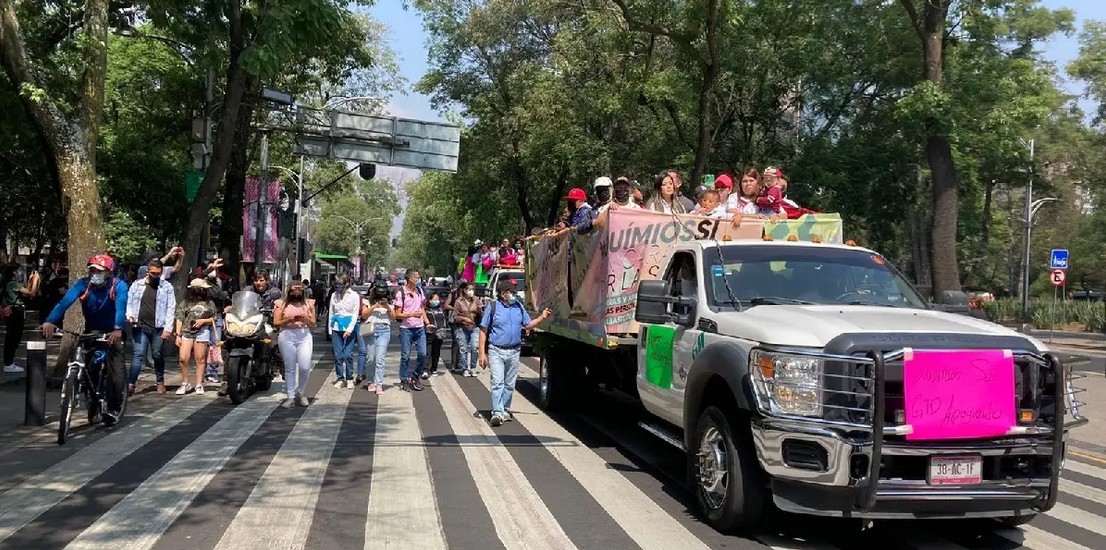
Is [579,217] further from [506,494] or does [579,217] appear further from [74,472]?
[74,472]

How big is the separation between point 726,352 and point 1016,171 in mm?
28948

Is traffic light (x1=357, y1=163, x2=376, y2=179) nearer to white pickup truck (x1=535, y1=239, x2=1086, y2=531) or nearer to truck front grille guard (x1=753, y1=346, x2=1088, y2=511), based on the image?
white pickup truck (x1=535, y1=239, x2=1086, y2=531)

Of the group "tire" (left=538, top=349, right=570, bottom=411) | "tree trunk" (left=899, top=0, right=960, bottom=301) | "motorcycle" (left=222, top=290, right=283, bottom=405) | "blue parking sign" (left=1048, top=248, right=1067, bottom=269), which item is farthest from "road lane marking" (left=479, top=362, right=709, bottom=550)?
"blue parking sign" (left=1048, top=248, right=1067, bottom=269)

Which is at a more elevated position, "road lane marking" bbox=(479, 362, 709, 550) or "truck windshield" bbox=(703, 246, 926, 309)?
"truck windshield" bbox=(703, 246, 926, 309)

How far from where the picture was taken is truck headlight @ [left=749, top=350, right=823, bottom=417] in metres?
5.54

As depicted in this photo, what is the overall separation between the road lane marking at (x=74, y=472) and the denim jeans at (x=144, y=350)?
1.77 m

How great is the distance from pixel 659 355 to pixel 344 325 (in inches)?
304

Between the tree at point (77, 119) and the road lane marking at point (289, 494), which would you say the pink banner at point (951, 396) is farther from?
the tree at point (77, 119)

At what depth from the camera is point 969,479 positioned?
5.42 metres

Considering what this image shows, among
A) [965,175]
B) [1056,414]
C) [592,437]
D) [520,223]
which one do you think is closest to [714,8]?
[592,437]

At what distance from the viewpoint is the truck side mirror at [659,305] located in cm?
699

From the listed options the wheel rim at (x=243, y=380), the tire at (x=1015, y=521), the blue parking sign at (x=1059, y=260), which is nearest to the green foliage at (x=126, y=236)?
the wheel rim at (x=243, y=380)

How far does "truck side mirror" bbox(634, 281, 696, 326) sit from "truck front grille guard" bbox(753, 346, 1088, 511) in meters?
1.39

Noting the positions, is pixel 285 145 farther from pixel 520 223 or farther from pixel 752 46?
pixel 752 46
